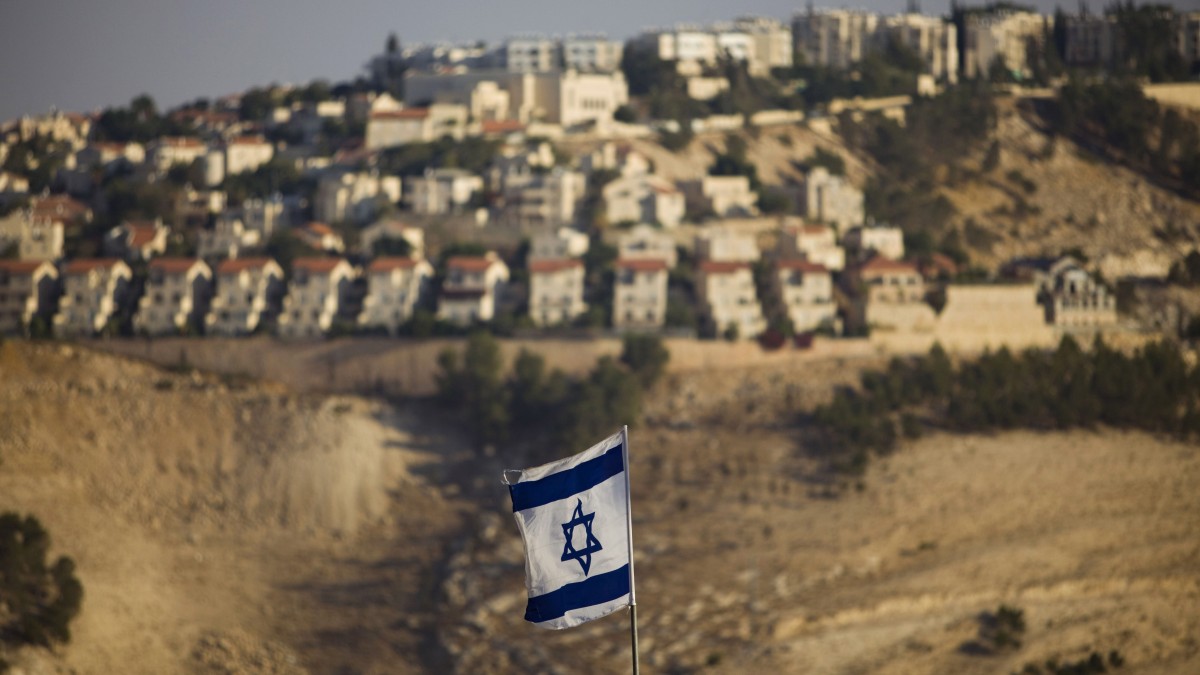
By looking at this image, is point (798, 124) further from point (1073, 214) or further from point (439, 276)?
point (439, 276)

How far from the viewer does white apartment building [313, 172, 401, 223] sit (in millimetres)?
64625

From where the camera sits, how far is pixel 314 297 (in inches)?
2271

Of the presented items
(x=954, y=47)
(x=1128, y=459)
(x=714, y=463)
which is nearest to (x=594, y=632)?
(x=714, y=463)

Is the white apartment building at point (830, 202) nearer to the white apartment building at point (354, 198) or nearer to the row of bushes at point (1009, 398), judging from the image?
the white apartment building at point (354, 198)

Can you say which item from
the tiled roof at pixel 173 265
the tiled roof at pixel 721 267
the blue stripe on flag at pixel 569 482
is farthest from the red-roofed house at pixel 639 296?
the blue stripe on flag at pixel 569 482

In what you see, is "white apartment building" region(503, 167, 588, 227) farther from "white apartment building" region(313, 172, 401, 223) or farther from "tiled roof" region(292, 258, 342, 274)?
"tiled roof" region(292, 258, 342, 274)

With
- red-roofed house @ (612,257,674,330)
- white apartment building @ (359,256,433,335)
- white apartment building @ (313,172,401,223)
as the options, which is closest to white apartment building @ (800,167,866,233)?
red-roofed house @ (612,257,674,330)

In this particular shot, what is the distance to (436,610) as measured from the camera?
44.0 metres

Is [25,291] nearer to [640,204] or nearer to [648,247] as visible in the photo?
[648,247]

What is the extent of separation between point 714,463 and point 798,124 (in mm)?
28583

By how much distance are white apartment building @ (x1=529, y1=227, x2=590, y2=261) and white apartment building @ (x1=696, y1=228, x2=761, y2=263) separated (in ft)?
10.2

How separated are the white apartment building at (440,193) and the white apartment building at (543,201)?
59.4 inches

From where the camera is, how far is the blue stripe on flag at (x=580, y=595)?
17891 millimetres

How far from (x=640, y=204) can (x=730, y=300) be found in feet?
26.0
